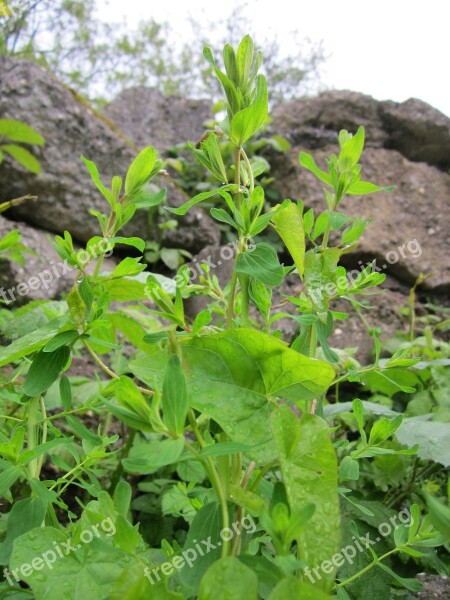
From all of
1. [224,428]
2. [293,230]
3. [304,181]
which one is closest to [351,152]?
[293,230]

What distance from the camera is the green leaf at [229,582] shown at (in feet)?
1.21

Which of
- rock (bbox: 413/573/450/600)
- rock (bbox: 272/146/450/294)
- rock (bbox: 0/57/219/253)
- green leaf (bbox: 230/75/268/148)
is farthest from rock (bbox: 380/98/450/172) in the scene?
green leaf (bbox: 230/75/268/148)

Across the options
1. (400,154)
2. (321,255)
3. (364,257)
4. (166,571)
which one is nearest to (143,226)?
(364,257)

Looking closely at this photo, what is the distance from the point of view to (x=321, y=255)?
0.65 m

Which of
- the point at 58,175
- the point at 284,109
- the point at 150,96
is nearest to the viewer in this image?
the point at 58,175

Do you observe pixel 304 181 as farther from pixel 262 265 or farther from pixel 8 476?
pixel 8 476

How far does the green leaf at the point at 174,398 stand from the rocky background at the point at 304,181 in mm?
1505

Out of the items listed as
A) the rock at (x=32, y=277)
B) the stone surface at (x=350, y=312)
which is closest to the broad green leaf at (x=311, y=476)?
the stone surface at (x=350, y=312)

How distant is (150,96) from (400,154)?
1.72 meters

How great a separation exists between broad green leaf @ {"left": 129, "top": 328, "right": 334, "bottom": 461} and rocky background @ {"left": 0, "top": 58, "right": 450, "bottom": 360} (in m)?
1.38

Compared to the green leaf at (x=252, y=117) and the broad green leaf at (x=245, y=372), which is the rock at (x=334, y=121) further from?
the broad green leaf at (x=245, y=372)

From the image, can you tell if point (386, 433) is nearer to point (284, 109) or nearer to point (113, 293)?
point (113, 293)

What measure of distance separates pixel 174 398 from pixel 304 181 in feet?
7.64

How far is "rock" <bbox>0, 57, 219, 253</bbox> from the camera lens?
2.27 metres
